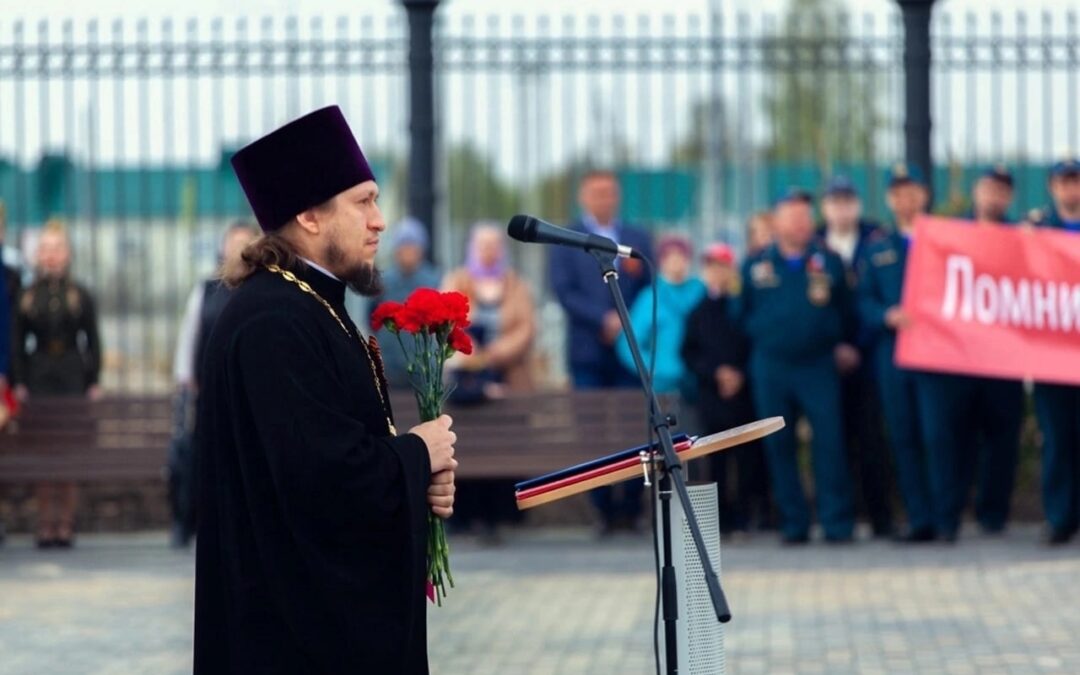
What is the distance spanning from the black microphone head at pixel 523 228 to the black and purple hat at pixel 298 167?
51 cm

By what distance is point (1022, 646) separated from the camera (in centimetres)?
877

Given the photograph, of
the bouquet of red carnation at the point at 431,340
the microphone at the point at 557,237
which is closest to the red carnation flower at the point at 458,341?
the bouquet of red carnation at the point at 431,340

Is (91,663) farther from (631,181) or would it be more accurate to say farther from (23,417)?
(631,181)

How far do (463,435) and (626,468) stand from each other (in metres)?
7.89

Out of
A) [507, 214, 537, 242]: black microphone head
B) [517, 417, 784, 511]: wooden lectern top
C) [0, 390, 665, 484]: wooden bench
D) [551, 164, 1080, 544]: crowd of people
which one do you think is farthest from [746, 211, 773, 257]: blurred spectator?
[517, 417, 784, 511]: wooden lectern top

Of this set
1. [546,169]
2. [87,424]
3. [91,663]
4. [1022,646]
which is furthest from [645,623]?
[546,169]

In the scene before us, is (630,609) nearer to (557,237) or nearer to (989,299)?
(989,299)

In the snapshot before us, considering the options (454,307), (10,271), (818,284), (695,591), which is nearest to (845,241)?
(818,284)

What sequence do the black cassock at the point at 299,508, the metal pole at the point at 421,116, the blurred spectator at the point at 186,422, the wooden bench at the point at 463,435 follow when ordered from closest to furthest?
the black cassock at the point at 299,508 → the blurred spectator at the point at 186,422 → the wooden bench at the point at 463,435 → the metal pole at the point at 421,116

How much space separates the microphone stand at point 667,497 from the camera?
5102mm

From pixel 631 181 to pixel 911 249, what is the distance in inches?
297

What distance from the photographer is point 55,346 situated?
13.6 meters

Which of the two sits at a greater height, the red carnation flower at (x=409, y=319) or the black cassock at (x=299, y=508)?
the red carnation flower at (x=409, y=319)

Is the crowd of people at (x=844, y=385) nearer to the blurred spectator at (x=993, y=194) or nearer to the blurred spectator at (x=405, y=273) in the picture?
the blurred spectator at (x=993, y=194)
